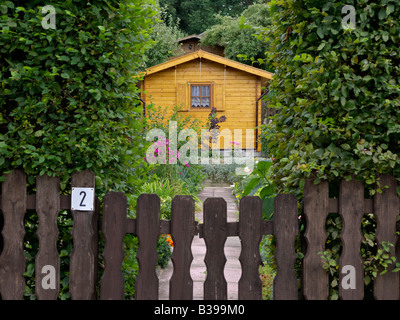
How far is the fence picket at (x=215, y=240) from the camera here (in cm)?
236

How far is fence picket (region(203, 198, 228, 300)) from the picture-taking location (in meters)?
2.36

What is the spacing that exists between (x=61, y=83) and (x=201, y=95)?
13.5m

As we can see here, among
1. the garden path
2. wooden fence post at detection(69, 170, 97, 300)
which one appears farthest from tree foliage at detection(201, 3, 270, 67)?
wooden fence post at detection(69, 170, 97, 300)

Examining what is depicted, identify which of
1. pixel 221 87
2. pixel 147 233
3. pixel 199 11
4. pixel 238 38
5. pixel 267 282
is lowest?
pixel 267 282

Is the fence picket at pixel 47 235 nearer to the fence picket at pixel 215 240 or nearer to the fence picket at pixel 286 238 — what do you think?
the fence picket at pixel 215 240

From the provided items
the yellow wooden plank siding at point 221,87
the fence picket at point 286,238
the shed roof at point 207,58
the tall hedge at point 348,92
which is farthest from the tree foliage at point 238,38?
the fence picket at point 286,238

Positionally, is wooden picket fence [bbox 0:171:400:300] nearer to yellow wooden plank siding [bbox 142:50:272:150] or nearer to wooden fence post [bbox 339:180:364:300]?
wooden fence post [bbox 339:180:364:300]

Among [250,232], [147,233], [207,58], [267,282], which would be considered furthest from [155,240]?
[207,58]

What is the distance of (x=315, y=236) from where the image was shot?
2320mm

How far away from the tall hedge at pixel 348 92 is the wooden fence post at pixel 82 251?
121cm

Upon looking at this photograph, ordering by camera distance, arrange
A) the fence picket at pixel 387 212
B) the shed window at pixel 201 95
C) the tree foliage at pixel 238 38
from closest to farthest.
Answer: the fence picket at pixel 387 212 < the shed window at pixel 201 95 < the tree foliage at pixel 238 38

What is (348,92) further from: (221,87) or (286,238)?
(221,87)

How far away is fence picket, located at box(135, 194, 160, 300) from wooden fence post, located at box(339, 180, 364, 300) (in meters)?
1.07
